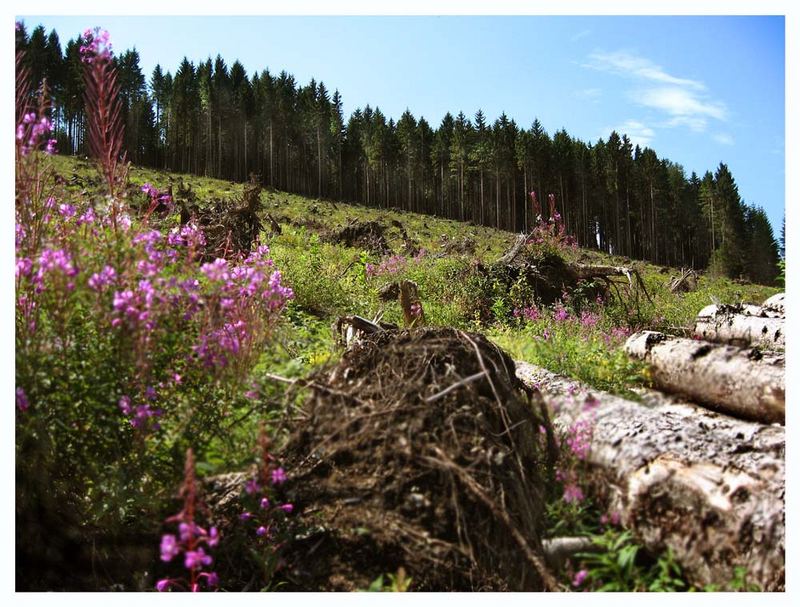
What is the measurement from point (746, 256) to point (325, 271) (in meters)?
31.0

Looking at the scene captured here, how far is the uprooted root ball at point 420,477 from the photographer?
111 inches

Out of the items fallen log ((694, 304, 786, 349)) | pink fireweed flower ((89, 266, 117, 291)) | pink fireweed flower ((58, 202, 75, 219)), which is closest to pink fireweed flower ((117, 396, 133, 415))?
pink fireweed flower ((89, 266, 117, 291))

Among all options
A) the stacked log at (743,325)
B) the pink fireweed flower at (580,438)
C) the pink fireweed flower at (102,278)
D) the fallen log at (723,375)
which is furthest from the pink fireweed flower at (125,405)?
the stacked log at (743,325)

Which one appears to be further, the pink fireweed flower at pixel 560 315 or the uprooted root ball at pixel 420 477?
the pink fireweed flower at pixel 560 315

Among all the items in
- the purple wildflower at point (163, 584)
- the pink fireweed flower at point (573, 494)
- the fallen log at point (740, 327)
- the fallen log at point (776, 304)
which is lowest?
the purple wildflower at point (163, 584)

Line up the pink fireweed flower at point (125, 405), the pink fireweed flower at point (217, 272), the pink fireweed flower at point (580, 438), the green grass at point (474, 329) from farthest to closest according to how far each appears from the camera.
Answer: the pink fireweed flower at point (580, 438), the pink fireweed flower at point (217, 272), the green grass at point (474, 329), the pink fireweed flower at point (125, 405)

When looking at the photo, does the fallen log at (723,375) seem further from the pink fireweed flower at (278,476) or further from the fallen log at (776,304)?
the pink fireweed flower at (278,476)

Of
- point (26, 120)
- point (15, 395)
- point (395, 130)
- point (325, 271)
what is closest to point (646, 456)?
point (15, 395)

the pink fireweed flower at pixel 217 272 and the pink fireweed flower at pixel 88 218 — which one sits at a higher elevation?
the pink fireweed flower at pixel 88 218

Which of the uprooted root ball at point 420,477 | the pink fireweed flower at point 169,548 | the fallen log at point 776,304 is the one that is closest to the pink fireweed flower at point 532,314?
the fallen log at point 776,304

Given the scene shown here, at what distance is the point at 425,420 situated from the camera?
3.11 metres

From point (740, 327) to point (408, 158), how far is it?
54.2 meters

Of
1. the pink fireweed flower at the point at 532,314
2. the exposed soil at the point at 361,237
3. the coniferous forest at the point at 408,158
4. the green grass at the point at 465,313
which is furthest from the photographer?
the coniferous forest at the point at 408,158
